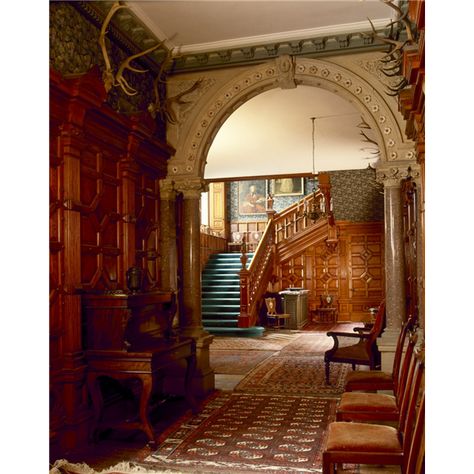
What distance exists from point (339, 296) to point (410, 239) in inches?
409

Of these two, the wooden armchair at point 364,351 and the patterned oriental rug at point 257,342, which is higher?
the wooden armchair at point 364,351

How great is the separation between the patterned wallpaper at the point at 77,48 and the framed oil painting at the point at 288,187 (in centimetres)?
1350

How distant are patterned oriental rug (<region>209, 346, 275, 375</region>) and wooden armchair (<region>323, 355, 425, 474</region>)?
490 centimetres

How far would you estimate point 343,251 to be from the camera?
15.5m

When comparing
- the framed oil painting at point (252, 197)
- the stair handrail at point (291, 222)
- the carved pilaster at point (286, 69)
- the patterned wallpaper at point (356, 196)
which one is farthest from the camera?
the framed oil painting at point (252, 197)

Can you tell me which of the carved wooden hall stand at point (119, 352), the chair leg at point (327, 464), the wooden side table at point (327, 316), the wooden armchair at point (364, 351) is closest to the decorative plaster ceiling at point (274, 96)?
the carved wooden hall stand at point (119, 352)

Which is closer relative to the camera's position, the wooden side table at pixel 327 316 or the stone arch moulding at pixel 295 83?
the stone arch moulding at pixel 295 83

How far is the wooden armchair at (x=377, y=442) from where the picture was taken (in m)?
2.71

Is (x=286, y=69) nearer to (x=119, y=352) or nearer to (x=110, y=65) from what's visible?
(x=110, y=65)

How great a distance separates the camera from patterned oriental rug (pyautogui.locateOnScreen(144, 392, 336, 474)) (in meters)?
4.14

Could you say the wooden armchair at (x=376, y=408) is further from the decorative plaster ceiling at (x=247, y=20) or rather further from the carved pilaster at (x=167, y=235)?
the decorative plaster ceiling at (x=247, y=20)

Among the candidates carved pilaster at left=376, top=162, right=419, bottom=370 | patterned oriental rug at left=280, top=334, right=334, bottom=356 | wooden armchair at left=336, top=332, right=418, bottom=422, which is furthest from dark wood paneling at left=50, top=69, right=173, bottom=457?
patterned oriental rug at left=280, top=334, right=334, bottom=356

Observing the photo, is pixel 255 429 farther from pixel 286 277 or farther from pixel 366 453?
pixel 286 277
